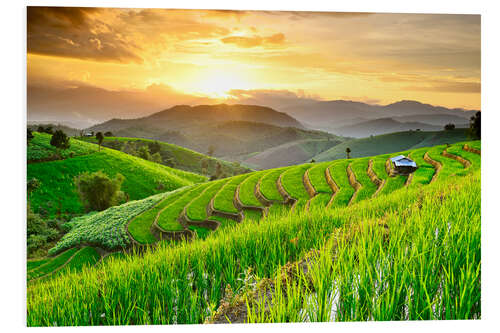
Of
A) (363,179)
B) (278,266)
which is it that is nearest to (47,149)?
(278,266)

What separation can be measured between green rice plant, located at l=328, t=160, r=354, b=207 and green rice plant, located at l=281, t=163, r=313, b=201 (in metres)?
0.64

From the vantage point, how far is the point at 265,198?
6.39 meters

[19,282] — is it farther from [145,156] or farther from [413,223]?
[145,156]

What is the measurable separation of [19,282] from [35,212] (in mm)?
1289

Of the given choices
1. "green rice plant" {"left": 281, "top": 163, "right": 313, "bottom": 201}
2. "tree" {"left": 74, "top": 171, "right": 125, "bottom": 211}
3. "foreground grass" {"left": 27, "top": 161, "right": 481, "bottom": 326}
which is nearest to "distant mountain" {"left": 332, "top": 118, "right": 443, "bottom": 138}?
"green rice plant" {"left": 281, "top": 163, "right": 313, "bottom": 201}

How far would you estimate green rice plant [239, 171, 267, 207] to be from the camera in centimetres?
653

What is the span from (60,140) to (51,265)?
7.75 ft

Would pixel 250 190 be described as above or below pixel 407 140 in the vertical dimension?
below

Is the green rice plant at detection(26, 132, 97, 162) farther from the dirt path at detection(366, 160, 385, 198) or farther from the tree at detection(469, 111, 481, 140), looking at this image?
the tree at detection(469, 111, 481, 140)

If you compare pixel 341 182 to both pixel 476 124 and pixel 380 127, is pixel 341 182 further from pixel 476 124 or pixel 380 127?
pixel 476 124

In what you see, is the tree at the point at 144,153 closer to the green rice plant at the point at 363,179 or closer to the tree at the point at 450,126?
the green rice plant at the point at 363,179

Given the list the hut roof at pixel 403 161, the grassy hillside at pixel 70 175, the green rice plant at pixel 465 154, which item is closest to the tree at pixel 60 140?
the grassy hillside at pixel 70 175

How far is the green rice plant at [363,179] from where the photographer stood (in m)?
5.77

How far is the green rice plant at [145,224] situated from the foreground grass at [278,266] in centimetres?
257
